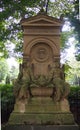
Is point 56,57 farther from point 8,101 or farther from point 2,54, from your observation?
point 2,54

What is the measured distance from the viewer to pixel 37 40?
13297 mm

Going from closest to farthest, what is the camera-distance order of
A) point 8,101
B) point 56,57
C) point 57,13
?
point 56,57
point 8,101
point 57,13

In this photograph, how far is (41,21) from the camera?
13.4 metres

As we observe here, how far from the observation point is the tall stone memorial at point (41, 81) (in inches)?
487

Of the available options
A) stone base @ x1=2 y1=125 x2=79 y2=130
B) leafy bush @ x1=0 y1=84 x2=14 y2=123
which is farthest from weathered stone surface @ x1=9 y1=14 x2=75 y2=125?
leafy bush @ x1=0 y1=84 x2=14 y2=123

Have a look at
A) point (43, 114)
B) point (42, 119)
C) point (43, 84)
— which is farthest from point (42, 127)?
point (43, 84)

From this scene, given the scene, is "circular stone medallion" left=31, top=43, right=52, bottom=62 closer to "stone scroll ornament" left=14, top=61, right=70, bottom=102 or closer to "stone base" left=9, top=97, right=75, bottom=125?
"stone scroll ornament" left=14, top=61, right=70, bottom=102

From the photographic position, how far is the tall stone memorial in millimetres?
12359

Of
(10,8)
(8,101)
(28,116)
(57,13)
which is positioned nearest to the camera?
(28,116)

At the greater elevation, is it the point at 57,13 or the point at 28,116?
A: the point at 57,13

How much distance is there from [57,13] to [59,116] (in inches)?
431

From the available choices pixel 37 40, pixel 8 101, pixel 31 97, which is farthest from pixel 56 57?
pixel 8 101

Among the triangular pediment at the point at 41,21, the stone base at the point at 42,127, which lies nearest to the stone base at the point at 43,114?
the stone base at the point at 42,127

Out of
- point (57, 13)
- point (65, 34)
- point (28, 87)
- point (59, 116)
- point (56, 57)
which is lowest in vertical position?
point (59, 116)
